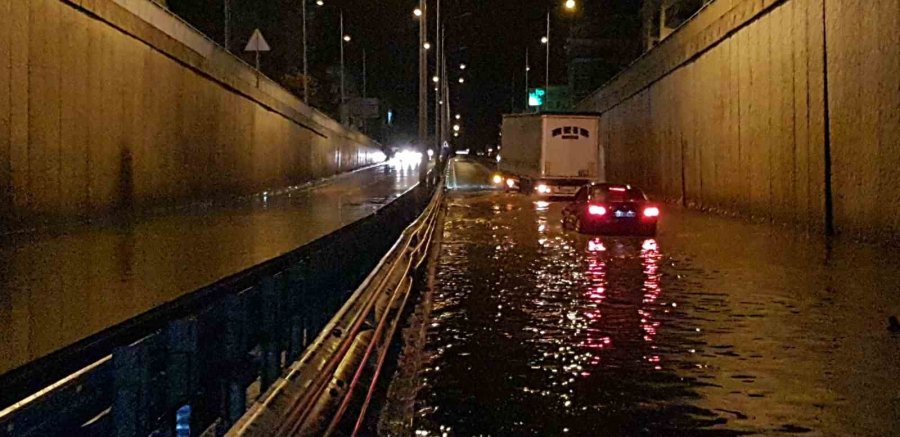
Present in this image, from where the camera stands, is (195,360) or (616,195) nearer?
(195,360)

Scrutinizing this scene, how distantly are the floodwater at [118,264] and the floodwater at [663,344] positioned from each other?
8.35ft

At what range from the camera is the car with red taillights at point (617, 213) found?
2678 cm

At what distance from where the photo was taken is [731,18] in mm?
33500

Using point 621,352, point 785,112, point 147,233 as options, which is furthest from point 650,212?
point 621,352

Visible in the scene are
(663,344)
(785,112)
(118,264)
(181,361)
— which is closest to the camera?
(181,361)

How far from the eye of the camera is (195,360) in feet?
21.6

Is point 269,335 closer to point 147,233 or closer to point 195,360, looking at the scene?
point 195,360

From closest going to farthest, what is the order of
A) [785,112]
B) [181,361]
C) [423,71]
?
[181,361], [785,112], [423,71]

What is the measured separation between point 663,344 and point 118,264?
9094mm

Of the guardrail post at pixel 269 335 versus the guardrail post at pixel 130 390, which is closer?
the guardrail post at pixel 130 390

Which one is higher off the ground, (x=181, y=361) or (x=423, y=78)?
(x=423, y=78)

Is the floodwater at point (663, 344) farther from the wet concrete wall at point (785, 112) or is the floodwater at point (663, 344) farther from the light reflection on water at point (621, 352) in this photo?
the wet concrete wall at point (785, 112)

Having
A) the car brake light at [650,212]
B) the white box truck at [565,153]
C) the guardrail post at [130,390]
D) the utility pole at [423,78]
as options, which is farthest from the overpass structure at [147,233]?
the white box truck at [565,153]

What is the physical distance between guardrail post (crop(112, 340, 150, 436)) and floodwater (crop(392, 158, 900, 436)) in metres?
2.41
